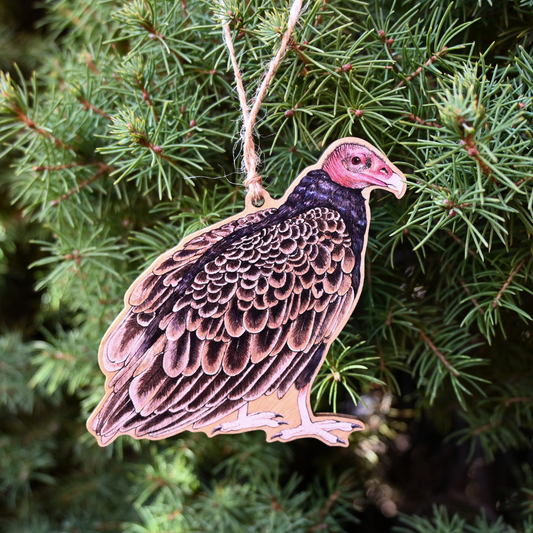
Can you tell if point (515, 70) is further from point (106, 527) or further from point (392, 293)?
point (106, 527)

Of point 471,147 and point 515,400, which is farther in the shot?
point 515,400

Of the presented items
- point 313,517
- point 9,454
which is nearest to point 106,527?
point 9,454

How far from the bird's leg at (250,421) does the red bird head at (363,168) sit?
0.21m

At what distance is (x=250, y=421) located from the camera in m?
0.41

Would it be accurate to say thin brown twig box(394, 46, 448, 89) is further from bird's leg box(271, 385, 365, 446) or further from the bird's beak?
bird's leg box(271, 385, 365, 446)

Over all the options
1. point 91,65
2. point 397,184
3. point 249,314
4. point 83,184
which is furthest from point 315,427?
point 91,65

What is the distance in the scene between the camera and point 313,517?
20.8 inches

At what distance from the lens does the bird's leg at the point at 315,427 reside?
0.41m

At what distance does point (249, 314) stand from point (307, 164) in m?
0.15

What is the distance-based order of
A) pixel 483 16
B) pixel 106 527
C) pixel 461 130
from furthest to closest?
pixel 106 527 < pixel 483 16 < pixel 461 130

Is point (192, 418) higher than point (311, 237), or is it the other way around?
point (311, 237)

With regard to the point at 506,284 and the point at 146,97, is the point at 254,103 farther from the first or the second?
the point at 506,284

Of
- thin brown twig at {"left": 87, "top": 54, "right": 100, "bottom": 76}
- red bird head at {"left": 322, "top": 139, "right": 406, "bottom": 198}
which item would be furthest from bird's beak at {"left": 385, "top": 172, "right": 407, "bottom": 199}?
thin brown twig at {"left": 87, "top": 54, "right": 100, "bottom": 76}

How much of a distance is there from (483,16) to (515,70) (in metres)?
0.08
